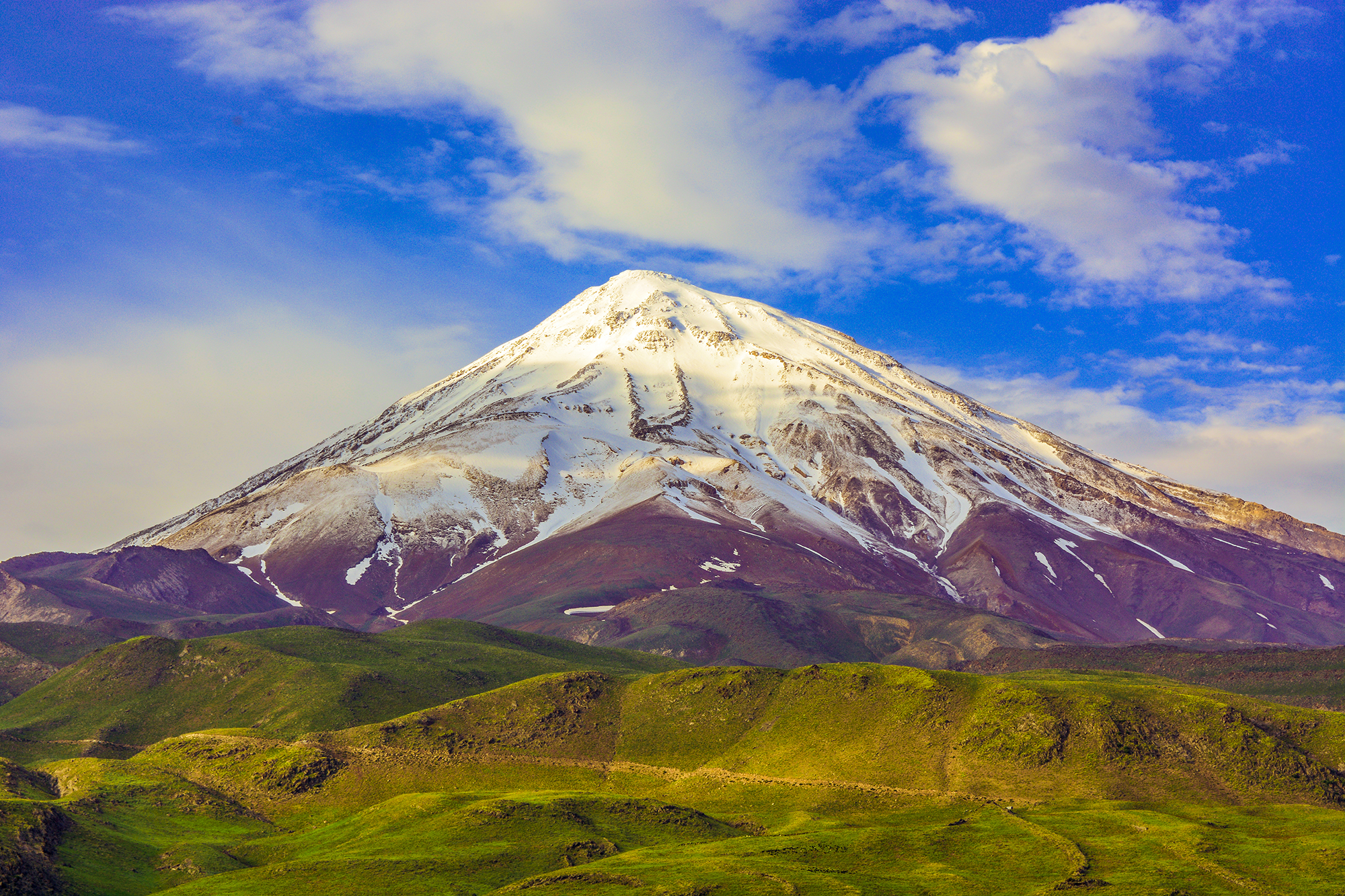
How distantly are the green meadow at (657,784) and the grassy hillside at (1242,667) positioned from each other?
2430cm

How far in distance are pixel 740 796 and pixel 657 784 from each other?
8.80 m

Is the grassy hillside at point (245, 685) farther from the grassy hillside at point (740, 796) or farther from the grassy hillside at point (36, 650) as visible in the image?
the grassy hillside at point (36, 650)

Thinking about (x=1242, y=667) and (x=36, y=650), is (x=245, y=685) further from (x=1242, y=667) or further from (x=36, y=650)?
(x=1242, y=667)

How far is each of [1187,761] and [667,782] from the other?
44506 mm

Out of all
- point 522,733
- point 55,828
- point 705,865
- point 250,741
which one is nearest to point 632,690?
point 522,733

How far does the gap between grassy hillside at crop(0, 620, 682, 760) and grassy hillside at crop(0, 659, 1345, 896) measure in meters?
15.2

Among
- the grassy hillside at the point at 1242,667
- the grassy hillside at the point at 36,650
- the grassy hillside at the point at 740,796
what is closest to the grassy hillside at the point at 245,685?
the grassy hillside at the point at 740,796

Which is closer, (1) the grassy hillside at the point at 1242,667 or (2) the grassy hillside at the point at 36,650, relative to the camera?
(1) the grassy hillside at the point at 1242,667

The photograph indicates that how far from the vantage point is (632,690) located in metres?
116

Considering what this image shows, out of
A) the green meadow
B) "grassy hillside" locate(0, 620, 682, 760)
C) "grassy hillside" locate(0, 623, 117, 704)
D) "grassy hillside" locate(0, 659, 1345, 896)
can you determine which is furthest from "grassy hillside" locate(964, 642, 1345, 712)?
"grassy hillside" locate(0, 623, 117, 704)

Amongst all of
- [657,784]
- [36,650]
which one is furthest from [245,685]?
[657,784]

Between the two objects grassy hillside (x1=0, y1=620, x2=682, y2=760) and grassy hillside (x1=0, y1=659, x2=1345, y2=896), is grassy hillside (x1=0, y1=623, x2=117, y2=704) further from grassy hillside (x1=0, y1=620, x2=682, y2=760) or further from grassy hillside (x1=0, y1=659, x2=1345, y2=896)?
grassy hillside (x1=0, y1=659, x2=1345, y2=896)

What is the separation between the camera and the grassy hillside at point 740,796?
207 ft

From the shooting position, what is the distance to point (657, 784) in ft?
314
